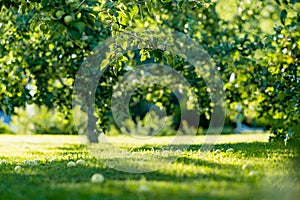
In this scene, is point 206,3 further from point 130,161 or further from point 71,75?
point 71,75

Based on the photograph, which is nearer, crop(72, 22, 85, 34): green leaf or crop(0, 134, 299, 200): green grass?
crop(0, 134, 299, 200): green grass

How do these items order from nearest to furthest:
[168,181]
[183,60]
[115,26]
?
[168,181], [115,26], [183,60]

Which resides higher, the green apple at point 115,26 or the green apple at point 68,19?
the green apple at point 115,26

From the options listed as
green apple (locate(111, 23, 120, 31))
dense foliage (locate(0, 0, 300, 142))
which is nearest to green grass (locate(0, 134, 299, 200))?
green apple (locate(111, 23, 120, 31))

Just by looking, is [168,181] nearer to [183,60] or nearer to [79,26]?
[79,26]

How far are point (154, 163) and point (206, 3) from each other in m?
1.83

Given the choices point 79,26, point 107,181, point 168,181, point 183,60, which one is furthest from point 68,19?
point 183,60

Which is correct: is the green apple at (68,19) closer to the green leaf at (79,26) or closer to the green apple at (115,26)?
the green leaf at (79,26)

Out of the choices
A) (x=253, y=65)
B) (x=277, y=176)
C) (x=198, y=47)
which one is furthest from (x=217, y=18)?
(x=277, y=176)

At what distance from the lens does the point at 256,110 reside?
23.7 ft

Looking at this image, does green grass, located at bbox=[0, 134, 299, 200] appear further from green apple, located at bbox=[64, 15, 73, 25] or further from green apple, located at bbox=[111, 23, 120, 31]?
green apple, located at bbox=[111, 23, 120, 31]

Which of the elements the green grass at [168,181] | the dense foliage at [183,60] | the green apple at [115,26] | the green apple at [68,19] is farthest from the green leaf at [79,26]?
the dense foliage at [183,60]

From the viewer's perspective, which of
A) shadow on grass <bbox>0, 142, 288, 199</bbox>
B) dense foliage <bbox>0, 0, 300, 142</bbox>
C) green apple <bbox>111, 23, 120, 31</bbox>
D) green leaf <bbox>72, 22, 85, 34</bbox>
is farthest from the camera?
dense foliage <bbox>0, 0, 300, 142</bbox>

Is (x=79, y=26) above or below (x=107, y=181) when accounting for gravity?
above
